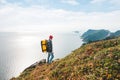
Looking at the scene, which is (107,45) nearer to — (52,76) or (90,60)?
(90,60)

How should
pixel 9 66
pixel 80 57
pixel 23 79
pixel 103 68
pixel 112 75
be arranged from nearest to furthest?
1. pixel 112 75
2. pixel 103 68
3. pixel 80 57
4. pixel 23 79
5. pixel 9 66

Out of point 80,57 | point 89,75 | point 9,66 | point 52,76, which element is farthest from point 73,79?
point 9,66

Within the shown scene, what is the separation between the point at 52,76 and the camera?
19.9 m

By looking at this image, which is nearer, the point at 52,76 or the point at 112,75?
the point at 112,75

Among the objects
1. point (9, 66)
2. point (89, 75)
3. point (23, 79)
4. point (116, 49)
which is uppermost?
point (116, 49)

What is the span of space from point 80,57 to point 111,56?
3991mm

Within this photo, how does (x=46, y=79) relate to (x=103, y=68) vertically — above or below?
below

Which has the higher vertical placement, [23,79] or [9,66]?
[23,79]

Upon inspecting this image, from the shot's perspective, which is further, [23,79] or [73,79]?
[23,79]

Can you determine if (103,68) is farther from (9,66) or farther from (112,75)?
(9,66)

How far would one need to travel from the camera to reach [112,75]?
1567cm

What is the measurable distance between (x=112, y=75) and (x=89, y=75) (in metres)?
1.72

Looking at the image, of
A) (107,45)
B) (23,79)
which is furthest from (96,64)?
(23,79)

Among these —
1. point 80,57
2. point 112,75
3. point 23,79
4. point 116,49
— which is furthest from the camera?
point 23,79
